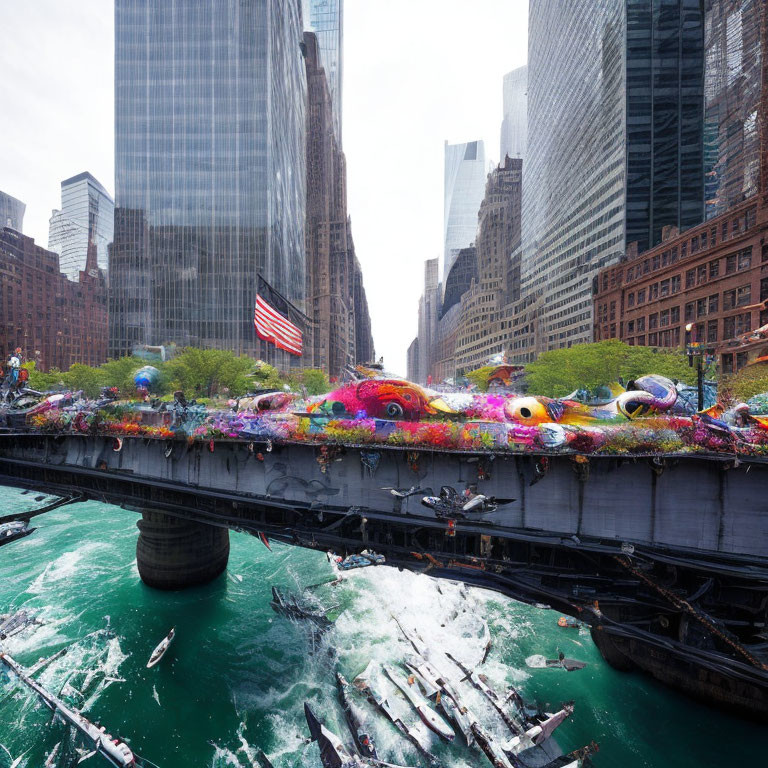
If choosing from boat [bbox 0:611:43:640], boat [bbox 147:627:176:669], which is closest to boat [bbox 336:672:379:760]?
boat [bbox 147:627:176:669]

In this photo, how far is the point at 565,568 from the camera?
500 inches

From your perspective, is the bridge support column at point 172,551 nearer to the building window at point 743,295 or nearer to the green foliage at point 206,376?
the green foliage at point 206,376

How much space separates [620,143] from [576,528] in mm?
83679

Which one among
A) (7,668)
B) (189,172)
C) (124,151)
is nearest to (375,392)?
(7,668)

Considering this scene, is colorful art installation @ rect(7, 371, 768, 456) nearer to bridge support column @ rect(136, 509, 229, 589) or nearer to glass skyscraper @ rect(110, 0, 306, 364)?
bridge support column @ rect(136, 509, 229, 589)

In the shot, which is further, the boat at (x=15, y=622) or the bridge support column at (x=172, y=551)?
the bridge support column at (x=172, y=551)

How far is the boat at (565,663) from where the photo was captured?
15.5 meters

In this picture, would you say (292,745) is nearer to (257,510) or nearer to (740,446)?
(257,510)

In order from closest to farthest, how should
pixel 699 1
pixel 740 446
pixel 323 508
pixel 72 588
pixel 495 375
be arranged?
pixel 740 446 < pixel 323 508 < pixel 72 588 < pixel 495 375 < pixel 699 1

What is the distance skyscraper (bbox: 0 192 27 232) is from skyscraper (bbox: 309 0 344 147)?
16936cm

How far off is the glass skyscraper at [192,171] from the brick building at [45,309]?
135ft

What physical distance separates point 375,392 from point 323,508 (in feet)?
16.2

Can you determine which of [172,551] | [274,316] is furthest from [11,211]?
[172,551]

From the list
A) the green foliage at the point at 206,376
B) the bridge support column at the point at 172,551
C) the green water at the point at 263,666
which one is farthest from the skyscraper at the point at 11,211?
the bridge support column at the point at 172,551
